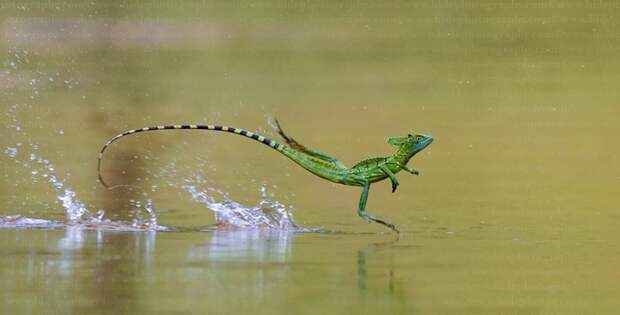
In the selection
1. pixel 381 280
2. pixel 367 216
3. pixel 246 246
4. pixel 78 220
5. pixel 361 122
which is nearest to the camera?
pixel 381 280

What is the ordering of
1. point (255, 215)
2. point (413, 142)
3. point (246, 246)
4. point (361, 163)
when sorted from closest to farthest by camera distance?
point (246, 246) < point (413, 142) < point (361, 163) < point (255, 215)

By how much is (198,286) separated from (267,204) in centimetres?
316

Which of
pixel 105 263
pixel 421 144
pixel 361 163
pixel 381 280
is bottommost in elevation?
pixel 381 280

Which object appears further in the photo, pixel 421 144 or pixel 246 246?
pixel 421 144

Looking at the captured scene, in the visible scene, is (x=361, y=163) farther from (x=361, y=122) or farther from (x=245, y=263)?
(x=361, y=122)

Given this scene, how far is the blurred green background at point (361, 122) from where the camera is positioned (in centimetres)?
994

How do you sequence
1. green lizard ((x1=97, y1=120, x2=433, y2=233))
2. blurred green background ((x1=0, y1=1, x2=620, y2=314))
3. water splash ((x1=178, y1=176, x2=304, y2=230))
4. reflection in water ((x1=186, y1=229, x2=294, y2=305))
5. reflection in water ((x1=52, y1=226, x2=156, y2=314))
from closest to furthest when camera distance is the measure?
reflection in water ((x1=52, y1=226, x2=156, y2=314)) → reflection in water ((x1=186, y1=229, x2=294, y2=305)) → blurred green background ((x1=0, y1=1, x2=620, y2=314)) → green lizard ((x1=97, y1=120, x2=433, y2=233)) → water splash ((x1=178, y1=176, x2=304, y2=230))

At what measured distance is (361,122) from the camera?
17.6 m

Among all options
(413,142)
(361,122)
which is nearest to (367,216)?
(413,142)

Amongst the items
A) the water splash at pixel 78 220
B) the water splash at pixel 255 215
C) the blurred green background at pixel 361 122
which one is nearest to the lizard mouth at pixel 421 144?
the blurred green background at pixel 361 122

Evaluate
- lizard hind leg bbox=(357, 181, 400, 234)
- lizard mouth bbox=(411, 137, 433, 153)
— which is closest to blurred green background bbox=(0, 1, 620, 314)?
lizard hind leg bbox=(357, 181, 400, 234)

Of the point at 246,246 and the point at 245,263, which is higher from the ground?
the point at 246,246

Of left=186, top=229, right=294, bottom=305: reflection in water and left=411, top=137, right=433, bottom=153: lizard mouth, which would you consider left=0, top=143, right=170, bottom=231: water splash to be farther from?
left=411, top=137, right=433, bottom=153: lizard mouth

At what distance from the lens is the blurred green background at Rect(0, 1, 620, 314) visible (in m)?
9.94
